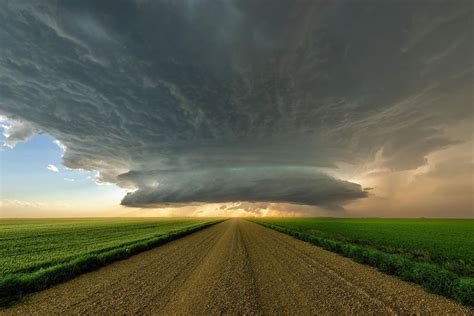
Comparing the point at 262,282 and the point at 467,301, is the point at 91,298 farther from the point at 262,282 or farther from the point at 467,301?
the point at 467,301

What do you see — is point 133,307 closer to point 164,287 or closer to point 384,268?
point 164,287

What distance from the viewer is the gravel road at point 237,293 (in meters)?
9.20

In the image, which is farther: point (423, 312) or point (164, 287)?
point (164, 287)

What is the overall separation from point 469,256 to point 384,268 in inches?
402

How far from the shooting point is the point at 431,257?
773 inches

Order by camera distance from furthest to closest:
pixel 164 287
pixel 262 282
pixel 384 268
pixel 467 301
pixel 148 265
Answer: pixel 148 265 < pixel 384 268 < pixel 262 282 < pixel 164 287 < pixel 467 301

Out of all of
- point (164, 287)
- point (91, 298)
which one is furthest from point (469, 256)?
point (91, 298)

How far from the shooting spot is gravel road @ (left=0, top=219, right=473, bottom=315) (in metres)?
9.20

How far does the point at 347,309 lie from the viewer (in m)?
9.15

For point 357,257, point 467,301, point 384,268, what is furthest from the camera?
point 357,257

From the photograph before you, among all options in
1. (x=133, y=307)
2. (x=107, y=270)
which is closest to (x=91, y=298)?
(x=133, y=307)

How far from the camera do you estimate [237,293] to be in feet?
35.7

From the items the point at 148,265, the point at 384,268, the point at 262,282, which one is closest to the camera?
the point at 262,282

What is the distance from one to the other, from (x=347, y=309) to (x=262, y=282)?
432 centimetres
